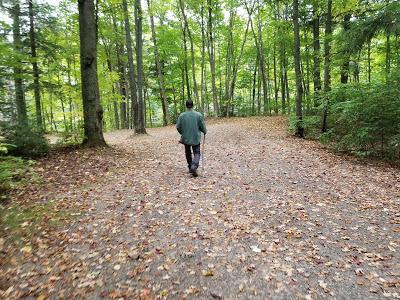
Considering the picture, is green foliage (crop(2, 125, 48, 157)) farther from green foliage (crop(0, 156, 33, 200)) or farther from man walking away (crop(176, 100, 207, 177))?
man walking away (crop(176, 100, 207, 177))

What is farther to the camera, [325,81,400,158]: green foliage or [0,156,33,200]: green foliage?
[325,81,400,158]: green foliage

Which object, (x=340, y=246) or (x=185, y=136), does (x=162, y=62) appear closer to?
(x=185, y=136)

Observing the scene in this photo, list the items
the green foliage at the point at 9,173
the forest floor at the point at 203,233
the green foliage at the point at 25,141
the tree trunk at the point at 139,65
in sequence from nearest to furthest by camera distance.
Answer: the forest floor at the point at 203,233, the green foliage at the point at 9,173, the green foliage at the point at 25,141, the tree trunk at the point at 139,65

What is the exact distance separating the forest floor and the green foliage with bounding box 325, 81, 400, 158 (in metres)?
1.70

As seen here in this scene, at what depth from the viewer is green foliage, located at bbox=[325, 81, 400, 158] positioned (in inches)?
387

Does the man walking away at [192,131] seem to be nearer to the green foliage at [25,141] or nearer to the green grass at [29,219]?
the green grass at [29,219]

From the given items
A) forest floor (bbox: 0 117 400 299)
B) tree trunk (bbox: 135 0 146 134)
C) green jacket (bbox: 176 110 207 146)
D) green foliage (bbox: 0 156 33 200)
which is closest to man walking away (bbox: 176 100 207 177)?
green jacket (bbox: 176 110 207 146)

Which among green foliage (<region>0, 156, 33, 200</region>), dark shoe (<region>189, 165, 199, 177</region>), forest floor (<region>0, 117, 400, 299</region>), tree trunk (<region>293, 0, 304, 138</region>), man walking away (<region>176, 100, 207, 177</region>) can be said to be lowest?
forest floor (<region>0, 117, 400, 299</region>)

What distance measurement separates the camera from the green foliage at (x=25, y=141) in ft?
28.9

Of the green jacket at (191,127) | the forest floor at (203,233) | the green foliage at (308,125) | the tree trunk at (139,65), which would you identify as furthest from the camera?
the tree trunk at (139,65)

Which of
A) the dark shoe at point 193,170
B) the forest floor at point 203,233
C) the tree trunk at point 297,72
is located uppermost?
the tree trunk at point 297,72

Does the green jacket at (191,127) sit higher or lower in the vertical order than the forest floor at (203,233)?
higher

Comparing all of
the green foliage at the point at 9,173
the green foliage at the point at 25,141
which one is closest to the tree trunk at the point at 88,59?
the green foliage at the point at 25,141

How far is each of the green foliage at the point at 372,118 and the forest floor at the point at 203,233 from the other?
1698mm
